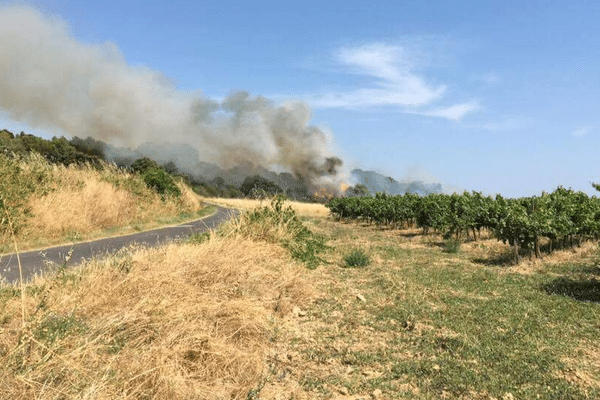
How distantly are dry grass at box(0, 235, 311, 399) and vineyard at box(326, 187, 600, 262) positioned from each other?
11.4m

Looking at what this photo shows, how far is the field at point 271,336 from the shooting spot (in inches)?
172

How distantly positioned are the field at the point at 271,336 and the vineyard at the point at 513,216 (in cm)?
562

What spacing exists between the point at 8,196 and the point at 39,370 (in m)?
13.6

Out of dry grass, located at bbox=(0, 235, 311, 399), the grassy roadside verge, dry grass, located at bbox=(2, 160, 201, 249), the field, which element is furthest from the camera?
dry grass, located at bbox=(2, 160, 201, 249)

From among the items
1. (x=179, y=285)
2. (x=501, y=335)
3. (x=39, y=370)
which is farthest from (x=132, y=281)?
(x=501, y=335)

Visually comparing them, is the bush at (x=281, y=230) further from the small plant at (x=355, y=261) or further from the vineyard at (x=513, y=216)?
the vineyard at (x=513, y=216)

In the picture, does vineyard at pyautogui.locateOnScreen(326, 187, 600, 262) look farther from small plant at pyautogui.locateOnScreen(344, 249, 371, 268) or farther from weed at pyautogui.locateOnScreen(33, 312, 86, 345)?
weed at pyautogui.locateOnScreen(33, 312, 86, 345)

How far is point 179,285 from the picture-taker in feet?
22.5

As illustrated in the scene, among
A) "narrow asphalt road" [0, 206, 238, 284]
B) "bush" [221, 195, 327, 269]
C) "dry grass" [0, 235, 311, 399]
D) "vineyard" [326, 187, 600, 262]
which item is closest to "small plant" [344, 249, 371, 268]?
"bush" [221, 195, 327, 269]

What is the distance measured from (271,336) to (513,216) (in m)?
12.8

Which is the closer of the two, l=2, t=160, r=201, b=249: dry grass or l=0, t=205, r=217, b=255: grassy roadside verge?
l=0, t=205, r=217, b=255: grassy roadside verge

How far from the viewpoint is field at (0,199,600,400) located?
4.36 m

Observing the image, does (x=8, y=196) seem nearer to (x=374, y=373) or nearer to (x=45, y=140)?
(x=374, y=373)

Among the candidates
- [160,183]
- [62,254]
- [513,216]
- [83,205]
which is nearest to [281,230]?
[62,254]
